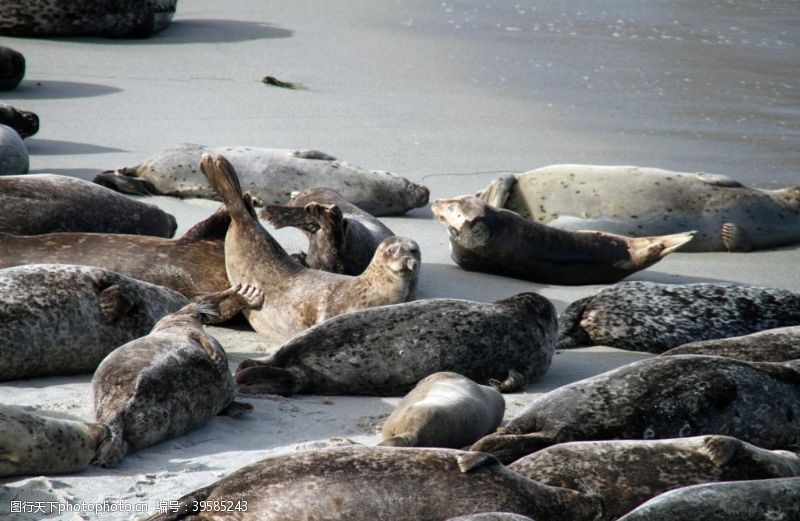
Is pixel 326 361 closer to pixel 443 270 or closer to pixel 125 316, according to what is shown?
pixel 125 316

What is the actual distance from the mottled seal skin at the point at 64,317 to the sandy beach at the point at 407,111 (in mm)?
111

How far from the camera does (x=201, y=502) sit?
3.17m

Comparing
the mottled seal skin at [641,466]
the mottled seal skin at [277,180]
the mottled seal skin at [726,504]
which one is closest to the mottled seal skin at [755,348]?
the mottled seal skin at [641,466]

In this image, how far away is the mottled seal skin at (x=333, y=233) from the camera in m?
6.46

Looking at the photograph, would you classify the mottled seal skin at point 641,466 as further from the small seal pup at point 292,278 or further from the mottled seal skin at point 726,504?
the small seal pup at point 292,278

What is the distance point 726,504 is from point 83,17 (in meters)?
11.2

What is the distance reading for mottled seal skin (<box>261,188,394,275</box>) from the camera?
6.46m

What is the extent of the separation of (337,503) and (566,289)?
12.4 ft

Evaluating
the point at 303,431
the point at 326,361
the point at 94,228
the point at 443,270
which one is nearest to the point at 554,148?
the point at 443,270

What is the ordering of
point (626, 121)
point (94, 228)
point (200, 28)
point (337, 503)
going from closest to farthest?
point (337, 503)
point (94, 228)
point (626, 121)
point (200, 28)

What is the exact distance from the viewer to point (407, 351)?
4.96 meters

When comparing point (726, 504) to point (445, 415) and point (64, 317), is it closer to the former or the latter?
point (445, 415)

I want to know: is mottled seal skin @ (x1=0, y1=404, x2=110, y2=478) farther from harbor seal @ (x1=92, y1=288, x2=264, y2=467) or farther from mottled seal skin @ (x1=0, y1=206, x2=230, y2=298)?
mottled seal skin @ (x1=0, y1=206, x2=230, y2=298)

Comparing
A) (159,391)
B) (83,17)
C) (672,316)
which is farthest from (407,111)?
(159,391)
